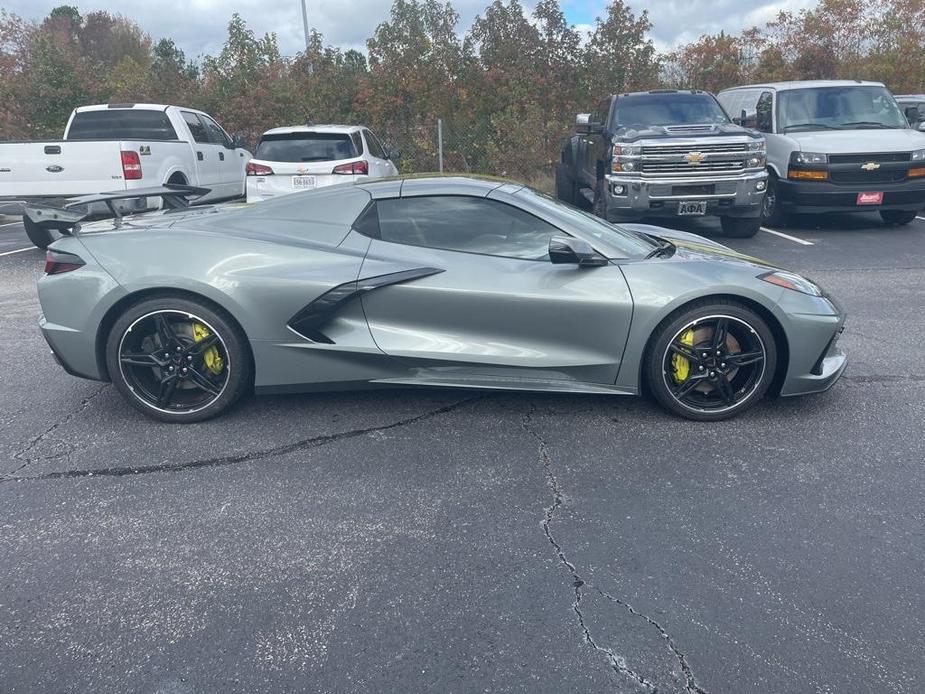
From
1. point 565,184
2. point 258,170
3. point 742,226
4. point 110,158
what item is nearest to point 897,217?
point 742,226

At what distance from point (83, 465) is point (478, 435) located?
200 centimetres

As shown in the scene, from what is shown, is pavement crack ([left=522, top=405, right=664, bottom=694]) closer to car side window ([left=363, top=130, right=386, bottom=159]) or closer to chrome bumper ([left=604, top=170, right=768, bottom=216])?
chrome bumper ([left=604, top=170, right=768, bottom=216])

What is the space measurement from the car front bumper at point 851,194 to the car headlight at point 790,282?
22.7ft

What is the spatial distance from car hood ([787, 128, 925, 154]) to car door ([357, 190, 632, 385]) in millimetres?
7820

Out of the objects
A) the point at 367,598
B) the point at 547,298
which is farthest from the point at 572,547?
the point at 547,298

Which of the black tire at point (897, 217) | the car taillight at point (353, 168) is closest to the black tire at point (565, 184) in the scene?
the car taillight at point (353, 168)

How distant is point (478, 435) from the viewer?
425 cm

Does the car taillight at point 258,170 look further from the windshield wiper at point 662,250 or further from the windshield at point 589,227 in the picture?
the windshield wiper at point 662,250

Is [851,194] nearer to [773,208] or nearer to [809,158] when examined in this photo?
[809,158]

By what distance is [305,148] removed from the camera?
10.4 m

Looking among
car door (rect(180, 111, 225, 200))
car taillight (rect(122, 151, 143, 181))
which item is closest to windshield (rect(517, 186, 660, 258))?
car taillight (rect(122, 151, 143, 181))

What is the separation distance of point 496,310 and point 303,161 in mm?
6824

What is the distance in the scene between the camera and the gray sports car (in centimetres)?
422

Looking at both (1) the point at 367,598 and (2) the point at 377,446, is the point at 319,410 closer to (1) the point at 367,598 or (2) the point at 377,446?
(2) the point at 377,446
